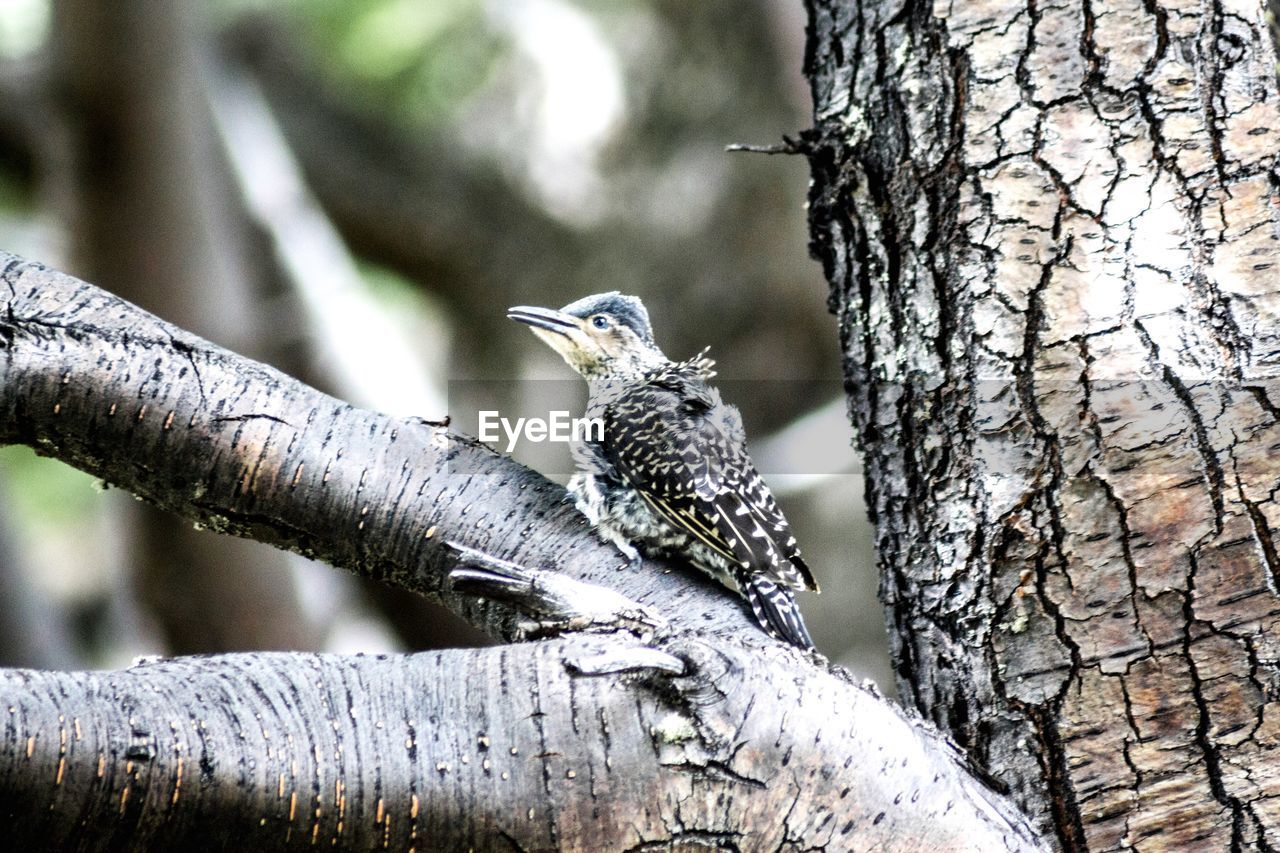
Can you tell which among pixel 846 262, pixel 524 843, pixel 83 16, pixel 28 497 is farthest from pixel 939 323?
pixel 28 497

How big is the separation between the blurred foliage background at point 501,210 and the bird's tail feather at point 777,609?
355 cm

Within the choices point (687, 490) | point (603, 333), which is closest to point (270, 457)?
point (687, 490)

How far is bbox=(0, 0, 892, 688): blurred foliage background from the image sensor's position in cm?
696

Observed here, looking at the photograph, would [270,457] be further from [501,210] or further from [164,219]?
[501,210]

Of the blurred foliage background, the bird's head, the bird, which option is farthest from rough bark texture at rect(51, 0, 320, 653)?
the bird

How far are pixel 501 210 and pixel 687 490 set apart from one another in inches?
197

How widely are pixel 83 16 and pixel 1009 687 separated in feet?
15.7

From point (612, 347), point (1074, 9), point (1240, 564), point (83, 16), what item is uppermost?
point (83, 16)

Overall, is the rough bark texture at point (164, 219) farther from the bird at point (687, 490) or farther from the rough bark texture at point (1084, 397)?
the rough bark texture at point (1084, 397)

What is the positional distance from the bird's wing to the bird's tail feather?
4 cm

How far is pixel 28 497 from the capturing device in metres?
8.43

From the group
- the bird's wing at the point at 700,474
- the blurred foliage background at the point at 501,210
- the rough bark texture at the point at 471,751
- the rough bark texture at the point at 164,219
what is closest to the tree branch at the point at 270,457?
the rough bark texture at the point at 471,751

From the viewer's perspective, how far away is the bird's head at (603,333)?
14.7ft

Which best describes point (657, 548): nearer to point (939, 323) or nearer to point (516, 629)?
point (516, 629)
